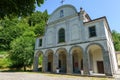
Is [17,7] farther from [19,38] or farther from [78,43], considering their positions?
[19,38]

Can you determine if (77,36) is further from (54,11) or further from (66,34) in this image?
(54,11)

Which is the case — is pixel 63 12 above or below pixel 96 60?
above

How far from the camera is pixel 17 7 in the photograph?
22.9ft

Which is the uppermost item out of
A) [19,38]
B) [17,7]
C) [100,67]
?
[19,38]

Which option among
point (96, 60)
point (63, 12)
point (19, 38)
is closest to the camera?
point (96, 60)

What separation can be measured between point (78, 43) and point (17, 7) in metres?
13.4

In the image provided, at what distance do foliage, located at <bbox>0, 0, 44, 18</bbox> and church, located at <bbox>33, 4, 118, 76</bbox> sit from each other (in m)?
12.2

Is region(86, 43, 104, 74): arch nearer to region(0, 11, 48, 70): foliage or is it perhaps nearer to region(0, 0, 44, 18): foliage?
region(0, 11, 48, 70): foliage

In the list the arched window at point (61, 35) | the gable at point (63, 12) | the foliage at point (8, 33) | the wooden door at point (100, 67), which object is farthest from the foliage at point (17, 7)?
the foliage at point (8, 33)

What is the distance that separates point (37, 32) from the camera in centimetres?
5156

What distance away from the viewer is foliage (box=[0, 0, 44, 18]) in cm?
653

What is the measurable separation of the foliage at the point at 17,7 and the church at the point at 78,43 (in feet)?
40.0

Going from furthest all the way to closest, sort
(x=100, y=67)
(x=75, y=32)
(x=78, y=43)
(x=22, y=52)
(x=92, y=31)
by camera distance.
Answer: (x=22, y=52) < (x=75, y=32) < (x=100, y=67) < (x=78, y=43) < (x=92, y=31)

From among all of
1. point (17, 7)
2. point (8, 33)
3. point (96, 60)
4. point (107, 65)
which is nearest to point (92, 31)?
point (96, 60)
